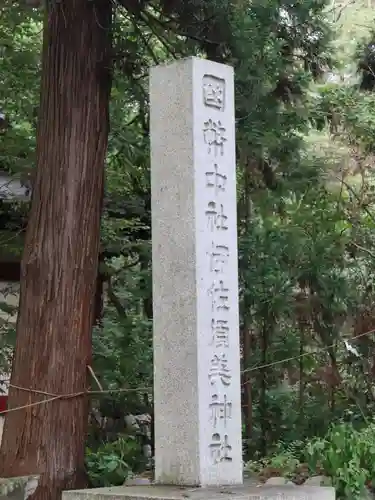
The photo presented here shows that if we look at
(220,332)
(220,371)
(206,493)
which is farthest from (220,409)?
(206,493)

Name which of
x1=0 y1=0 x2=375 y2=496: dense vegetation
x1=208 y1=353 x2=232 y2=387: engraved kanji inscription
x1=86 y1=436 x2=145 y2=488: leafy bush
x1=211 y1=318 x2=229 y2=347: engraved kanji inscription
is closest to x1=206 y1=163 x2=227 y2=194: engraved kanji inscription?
x1=211 y1=318 x2=229 y2=347: engraved kanji inscription

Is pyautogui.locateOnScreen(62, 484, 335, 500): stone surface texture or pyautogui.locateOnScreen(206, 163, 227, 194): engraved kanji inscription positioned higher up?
pyautogui.locateOnScreen(206, 163, 227, 194): engraved kanji inscription

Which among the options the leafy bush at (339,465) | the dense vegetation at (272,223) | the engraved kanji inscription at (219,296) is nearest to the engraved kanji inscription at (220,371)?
the engraved kanji inscription at (219,296)

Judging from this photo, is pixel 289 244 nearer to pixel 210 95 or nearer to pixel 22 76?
pixel 22 76

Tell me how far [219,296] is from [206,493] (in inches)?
46.2

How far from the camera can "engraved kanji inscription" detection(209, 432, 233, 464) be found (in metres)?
4.94

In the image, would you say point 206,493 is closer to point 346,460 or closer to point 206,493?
point 206,493

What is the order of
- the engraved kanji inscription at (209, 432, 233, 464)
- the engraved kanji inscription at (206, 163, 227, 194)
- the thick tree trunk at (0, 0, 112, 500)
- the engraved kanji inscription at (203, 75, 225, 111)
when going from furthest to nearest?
1. the thick tree trunk at (0, 0, 112, 500)
2. the engraved kanji inscription at (203, 75, 225, 111)
3. the engraved kanji inscription at (206, 163, 227, 194)
4. the engraved kanji inscription at (209, 432, 233, 464)

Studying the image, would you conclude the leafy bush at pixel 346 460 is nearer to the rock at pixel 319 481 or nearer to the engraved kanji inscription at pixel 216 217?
the rock at pixel 319 481

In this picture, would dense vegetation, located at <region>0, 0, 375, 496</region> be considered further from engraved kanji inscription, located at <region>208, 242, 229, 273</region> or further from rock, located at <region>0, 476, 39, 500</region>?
engraved kanji inscription, located at <region>208, 242, 229, 273</region>

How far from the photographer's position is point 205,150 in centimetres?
522

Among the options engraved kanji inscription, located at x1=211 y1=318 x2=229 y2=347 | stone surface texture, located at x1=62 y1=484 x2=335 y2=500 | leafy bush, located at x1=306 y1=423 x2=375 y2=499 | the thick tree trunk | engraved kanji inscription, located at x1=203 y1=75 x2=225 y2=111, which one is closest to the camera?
stone surface texture, located at x1=62 y1=484 x2=335 y2=500

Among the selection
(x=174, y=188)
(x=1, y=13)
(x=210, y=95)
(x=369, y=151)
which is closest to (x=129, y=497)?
(x=174, y=188)

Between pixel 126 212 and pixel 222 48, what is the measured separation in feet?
7.90
